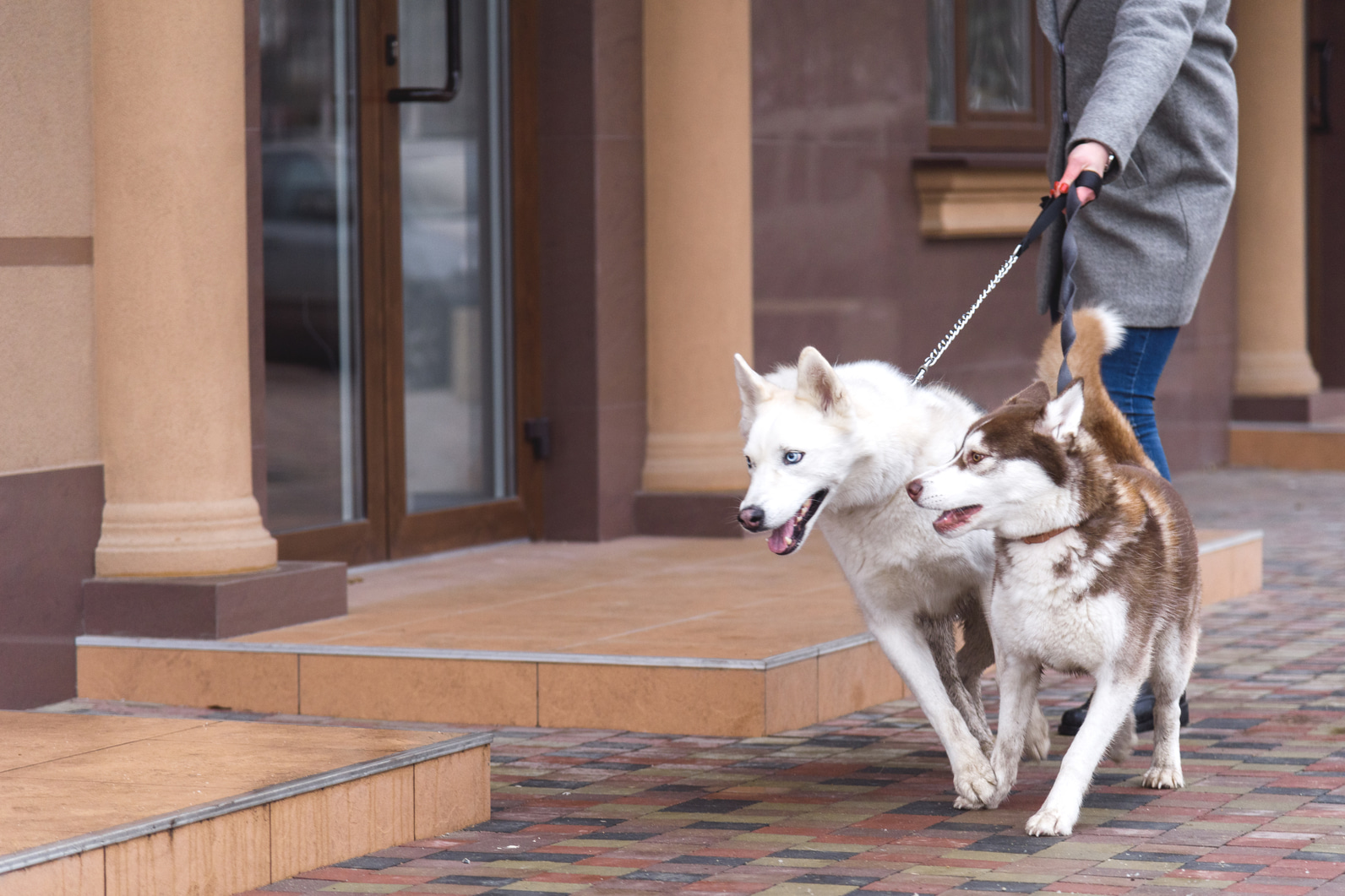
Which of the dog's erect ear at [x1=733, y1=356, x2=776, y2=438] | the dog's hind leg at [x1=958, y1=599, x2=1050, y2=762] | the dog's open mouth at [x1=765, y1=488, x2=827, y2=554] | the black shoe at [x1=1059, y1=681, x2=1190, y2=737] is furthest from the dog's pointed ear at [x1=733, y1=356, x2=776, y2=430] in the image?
the black shoe at [x1=1059, y1=681, x2=1190, y2=737]

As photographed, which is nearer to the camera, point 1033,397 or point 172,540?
point 1033,397

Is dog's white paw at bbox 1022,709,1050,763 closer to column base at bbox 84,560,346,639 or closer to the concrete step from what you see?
column base at bbox 84,560,346,639

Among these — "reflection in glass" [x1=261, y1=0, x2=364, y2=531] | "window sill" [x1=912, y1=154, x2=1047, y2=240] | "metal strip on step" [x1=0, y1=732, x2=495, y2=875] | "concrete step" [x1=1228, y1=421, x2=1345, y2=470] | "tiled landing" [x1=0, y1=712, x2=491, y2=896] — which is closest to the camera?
"metal strip on step" [x1=0, y1=732, x2=495, y2=875]

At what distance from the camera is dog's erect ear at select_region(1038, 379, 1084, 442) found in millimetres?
3830

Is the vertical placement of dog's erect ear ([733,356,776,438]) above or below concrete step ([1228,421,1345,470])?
above

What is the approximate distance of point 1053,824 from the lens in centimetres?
388

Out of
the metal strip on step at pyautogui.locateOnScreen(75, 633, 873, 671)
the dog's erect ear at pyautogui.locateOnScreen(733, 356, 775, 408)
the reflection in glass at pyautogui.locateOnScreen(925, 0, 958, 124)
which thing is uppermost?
the reflection in glass at pyautogui.locateOnScreen(925, 0, 958, 124)

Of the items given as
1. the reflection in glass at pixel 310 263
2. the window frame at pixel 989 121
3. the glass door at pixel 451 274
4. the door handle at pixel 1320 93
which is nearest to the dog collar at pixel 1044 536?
the reflection in glass at pixel 310 263

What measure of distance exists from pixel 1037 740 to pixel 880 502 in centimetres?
74

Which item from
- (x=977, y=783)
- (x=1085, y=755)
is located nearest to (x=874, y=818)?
(x=977, y=783)

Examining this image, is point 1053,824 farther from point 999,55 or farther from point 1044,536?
point 999,55

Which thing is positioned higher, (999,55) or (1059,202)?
(999,55)

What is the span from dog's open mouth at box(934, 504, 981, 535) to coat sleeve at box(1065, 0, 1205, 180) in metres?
0.97

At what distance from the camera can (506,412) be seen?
7.71 metres
